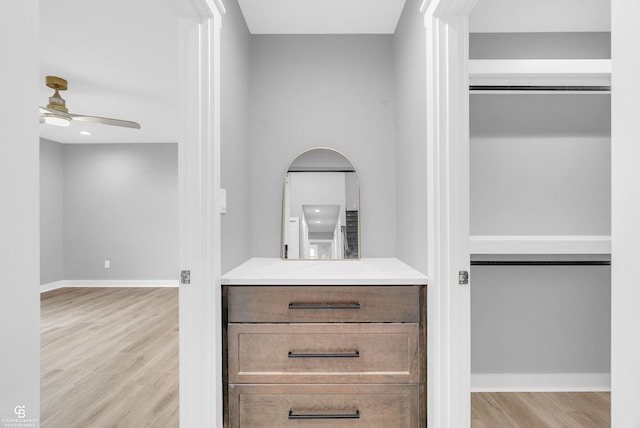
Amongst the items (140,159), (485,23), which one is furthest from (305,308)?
(140,159)

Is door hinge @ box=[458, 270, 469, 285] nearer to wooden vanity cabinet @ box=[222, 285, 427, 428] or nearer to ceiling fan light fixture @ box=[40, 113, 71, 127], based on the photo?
wooden vanity cabinet @ box=[222, 285, 427, 428]

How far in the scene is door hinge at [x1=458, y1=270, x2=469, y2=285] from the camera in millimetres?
1454

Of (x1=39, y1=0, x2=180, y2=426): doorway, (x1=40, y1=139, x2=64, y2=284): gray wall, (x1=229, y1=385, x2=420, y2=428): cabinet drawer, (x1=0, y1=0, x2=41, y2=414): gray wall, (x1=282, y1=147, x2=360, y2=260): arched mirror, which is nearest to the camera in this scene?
(x1=0, y1=0, x2=41, y2=414): gray wall

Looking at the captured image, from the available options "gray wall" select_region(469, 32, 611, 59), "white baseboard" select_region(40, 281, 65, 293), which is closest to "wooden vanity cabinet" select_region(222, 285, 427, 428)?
"gray wall" select_region(469, 32, 611, 59)

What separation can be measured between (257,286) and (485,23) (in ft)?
6.71

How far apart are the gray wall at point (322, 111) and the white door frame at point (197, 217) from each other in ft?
2.86

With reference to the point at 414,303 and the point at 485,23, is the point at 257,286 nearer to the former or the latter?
the point at 414,303

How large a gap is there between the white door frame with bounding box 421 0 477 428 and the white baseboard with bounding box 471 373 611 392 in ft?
3.67

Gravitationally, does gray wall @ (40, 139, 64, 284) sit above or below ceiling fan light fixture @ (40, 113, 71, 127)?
below

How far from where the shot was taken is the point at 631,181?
0.52m

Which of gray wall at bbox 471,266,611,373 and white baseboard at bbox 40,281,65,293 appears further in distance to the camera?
white baseboard at bbox 40,281,65,293

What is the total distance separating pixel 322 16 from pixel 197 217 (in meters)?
1.43

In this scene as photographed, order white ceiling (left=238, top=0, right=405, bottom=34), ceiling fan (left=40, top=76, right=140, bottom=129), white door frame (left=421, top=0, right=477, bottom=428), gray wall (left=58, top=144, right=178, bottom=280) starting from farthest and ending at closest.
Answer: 1. gray wall (left=58, top=144, right=178, bottom=280)
2. ceiling fan (left=40, top=76, right=140, bottom=129)
3. white ceiling (left=238, top=0, right=405, bottom=34)
4. white door frame (left=421, top=0, right=477, bottom=428)

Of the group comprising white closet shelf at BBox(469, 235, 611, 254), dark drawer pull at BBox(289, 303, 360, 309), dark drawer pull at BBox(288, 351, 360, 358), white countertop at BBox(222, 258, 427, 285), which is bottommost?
dark drawer pull at BBox(288, 351, 360, 358)
